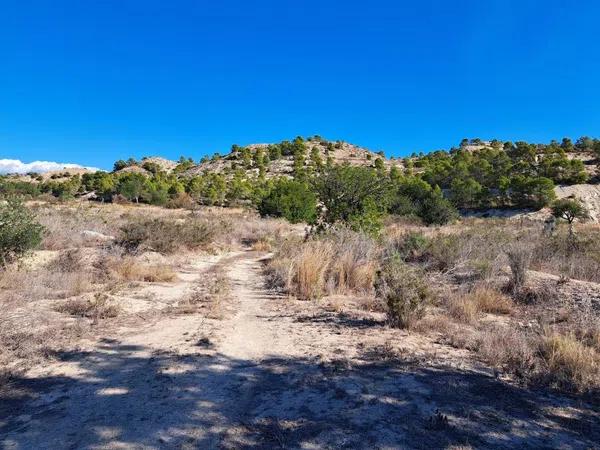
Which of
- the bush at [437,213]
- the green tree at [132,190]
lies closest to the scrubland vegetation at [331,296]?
the bush at [437,213]

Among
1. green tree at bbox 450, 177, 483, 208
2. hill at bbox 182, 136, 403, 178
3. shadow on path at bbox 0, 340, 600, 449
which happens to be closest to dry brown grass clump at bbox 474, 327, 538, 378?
shadow on path at bbox 0, 340, 600, 449

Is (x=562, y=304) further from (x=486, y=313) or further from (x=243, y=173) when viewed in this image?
(x=243, y=173)

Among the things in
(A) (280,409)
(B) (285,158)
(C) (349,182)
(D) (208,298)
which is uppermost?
(B) (285,158)

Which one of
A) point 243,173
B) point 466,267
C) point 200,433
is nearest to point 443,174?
point 243,173

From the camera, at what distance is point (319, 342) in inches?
204

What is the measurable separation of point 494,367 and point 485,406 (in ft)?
3.53

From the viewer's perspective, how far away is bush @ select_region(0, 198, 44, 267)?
336 inches

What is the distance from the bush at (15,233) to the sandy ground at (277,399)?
4958mm

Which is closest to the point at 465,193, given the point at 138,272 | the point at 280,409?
the point at 138,272

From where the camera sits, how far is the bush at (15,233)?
8.52 meters

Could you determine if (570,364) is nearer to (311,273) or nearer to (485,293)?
(485,293)

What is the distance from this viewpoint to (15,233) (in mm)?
8617

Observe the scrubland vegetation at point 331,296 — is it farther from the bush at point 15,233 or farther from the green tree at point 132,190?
the green tree at point 132,190

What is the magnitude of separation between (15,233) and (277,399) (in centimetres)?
778
